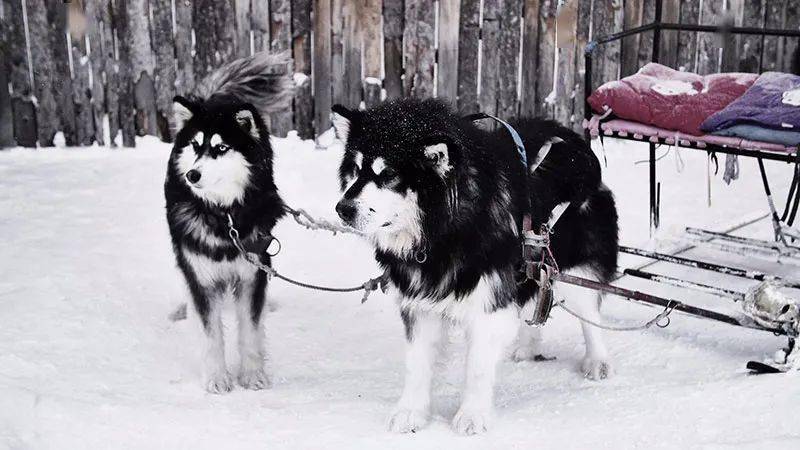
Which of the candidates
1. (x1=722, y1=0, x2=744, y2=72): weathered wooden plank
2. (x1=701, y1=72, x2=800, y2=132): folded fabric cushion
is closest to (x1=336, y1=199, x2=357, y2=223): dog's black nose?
(x1=701, y1=72, x2=800, y2=132): folded fabric cushion

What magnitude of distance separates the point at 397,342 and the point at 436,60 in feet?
10.2

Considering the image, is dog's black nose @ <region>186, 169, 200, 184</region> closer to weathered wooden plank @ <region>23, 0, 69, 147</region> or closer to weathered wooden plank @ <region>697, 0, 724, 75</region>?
weathered wooden plank @ <region>23, 0, 69, 147</region>

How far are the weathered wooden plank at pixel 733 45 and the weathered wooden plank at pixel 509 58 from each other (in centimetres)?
177

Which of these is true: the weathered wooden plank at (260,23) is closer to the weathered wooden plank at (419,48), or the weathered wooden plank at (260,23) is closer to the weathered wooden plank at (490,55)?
the weathered wooden plank at (419,48)

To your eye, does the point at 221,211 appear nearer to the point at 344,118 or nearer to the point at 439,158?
the point at 344,118

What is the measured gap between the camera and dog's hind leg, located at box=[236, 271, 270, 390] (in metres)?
3.57

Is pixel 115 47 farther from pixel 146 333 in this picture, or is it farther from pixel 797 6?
pixel 797 6

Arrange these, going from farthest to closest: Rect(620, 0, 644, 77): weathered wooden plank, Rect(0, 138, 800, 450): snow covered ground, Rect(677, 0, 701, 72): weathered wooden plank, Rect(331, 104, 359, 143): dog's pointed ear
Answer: Rect(677, 0, 701, 72): weathered wooden plank < Rect(620, 0, 644, 77): weathered wooden plank < Rect(0, 138, 800, 450): snow covered ground < Rect(331, 104, 359, 143): dog's pointed ear

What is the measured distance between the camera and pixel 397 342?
4.07 metres

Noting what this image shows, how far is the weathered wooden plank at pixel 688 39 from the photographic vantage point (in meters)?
6.94

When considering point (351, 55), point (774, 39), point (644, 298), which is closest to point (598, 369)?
point (644, 298)

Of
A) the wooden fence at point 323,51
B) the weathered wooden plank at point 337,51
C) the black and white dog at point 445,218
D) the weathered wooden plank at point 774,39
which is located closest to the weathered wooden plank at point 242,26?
the wooden fence at point 323,51

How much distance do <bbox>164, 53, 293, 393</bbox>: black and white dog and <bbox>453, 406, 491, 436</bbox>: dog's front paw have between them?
92 cm

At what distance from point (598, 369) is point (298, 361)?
1303 millimetres
